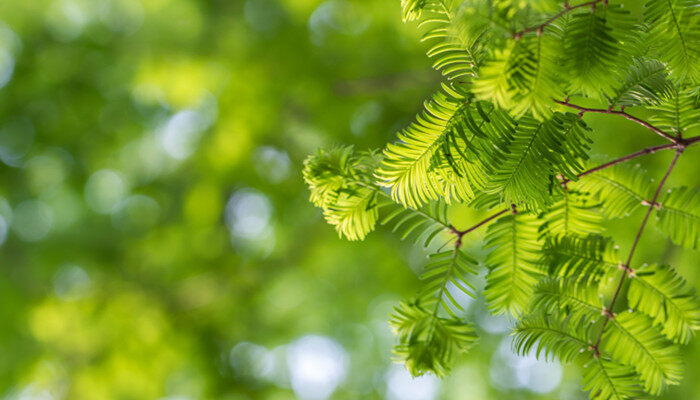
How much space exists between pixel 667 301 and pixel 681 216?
118 millimetres

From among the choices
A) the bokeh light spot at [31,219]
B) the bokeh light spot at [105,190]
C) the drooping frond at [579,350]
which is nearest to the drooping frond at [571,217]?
the drooping frond at [579,350]

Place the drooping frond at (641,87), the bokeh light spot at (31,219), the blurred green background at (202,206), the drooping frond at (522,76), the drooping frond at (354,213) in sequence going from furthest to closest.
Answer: the bokeh light spot at (31,219)
the blurred green background at (202,206)
the drooping frond at (354,213)
the drooping frond at (641,87)
the drooping frond at (522,76)

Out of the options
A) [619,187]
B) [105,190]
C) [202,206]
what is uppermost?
[105,190]

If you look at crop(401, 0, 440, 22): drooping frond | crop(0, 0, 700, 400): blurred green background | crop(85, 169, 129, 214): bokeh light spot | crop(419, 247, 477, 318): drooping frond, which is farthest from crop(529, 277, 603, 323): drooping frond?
crop(85, 169, 129, 214): bokeh light spot

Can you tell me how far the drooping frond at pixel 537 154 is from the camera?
0.53 m

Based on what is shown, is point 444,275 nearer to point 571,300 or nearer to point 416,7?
Result: point 571,300

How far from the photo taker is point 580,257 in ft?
2.10

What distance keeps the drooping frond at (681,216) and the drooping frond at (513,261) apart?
0.19 m

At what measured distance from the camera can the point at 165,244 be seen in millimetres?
2949

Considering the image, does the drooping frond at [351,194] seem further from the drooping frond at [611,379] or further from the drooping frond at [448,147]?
the drooping frond at [611,379]

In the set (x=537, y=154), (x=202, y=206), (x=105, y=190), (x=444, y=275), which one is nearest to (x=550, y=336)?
(x=444, y=275)

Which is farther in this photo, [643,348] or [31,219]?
[31,219]

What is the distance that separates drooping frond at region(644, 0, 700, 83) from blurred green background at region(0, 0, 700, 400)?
1.37 metres

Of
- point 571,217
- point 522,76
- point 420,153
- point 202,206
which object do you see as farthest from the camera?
point 202,206
